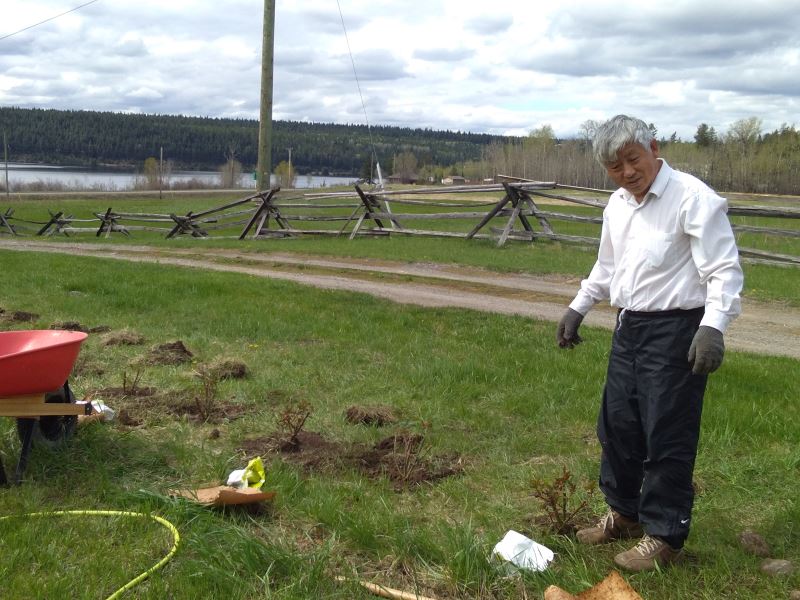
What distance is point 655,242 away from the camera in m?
3.58

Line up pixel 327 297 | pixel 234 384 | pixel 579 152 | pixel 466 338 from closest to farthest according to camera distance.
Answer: pixel 234 384 < pixel 466 338 < pixel 327 297 < pixel 579 152

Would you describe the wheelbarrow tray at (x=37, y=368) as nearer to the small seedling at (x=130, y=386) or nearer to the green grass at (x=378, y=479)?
the green grass at (x=378, y=479)

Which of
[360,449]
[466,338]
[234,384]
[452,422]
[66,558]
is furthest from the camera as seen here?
[466,338]

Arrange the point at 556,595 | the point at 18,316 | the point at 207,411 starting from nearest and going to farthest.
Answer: the point at 556,595
the point at 207,411
the point at 18,316

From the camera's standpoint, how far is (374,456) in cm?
515

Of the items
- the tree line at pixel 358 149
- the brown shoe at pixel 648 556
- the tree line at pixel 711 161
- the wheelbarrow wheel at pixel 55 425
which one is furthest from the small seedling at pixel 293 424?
the tree line at pixel 358 149

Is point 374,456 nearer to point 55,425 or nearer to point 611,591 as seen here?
point 55,425

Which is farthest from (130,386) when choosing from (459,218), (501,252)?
(459,218)

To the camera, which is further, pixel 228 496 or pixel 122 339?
pixel 122 339

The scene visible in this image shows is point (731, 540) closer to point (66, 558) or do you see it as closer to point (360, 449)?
point (360, 449)

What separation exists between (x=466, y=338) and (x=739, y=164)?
70434 mm

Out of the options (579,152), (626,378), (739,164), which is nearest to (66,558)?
(626,378)

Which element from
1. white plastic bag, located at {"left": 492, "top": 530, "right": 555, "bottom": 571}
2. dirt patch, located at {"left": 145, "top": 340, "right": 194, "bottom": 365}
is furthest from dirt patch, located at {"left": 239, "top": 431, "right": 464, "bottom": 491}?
dirt patch, located at {"left": 145, "top": 340, "right": 194, "bottom": 365}

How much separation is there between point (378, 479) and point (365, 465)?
27cm
